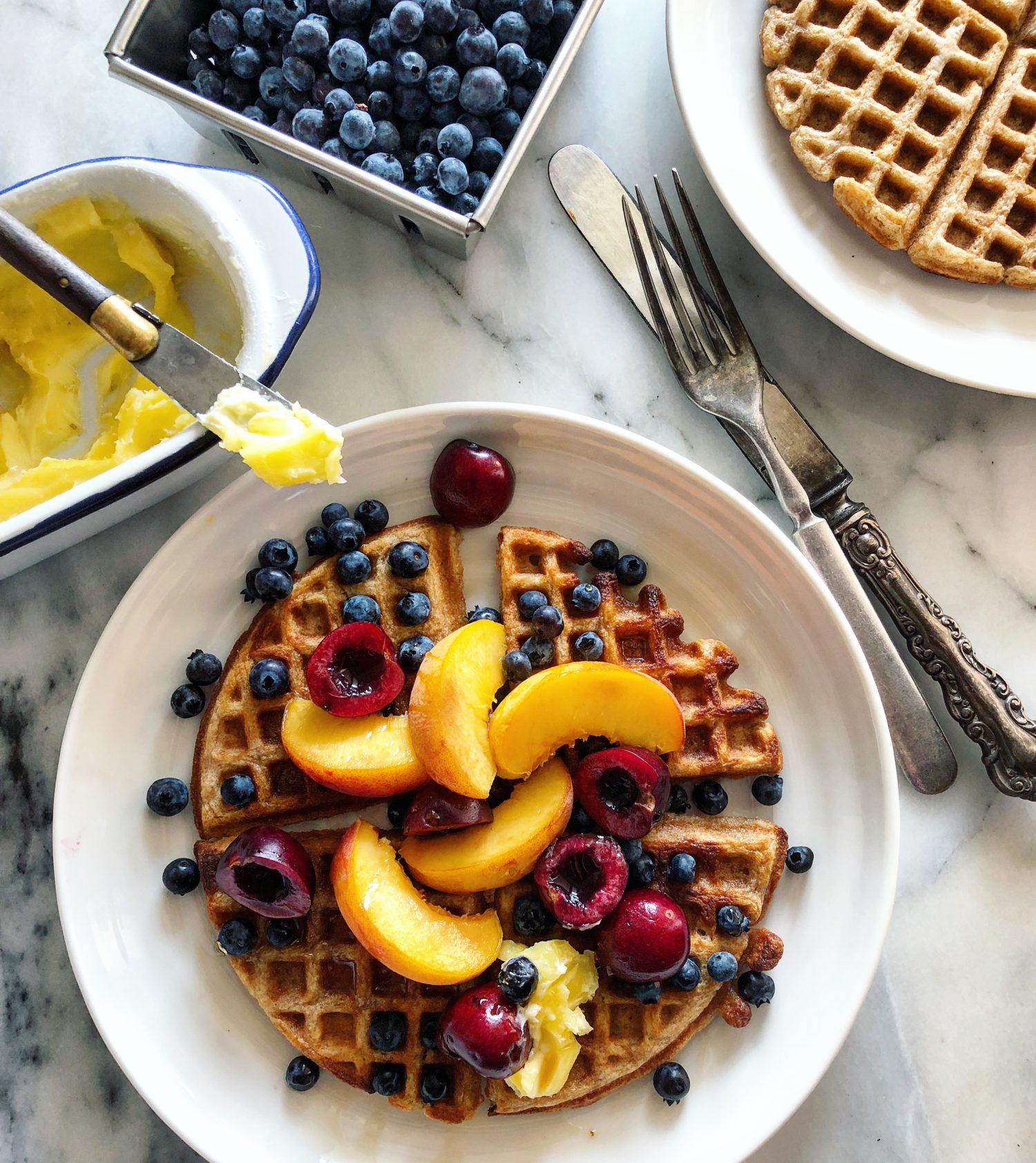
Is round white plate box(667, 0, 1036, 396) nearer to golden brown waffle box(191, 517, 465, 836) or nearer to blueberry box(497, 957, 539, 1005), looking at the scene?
golden brown waffle box(191, 517, 465, 836)

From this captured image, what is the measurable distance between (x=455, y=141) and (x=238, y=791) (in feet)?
4.40

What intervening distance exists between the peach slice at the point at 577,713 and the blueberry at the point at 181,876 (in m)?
0.69

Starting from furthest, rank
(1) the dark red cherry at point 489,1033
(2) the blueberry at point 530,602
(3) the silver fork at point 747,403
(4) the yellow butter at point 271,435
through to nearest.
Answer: (3) the silver fork at point 747,403, (2) the blueberry at point 530,602, (1) the dark red cherry at point 489,1033, (4) the yellow butter at point 271,435

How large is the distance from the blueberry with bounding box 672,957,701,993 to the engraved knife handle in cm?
79

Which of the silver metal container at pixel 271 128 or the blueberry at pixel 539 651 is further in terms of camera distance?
the blueberry at pixel 539 651

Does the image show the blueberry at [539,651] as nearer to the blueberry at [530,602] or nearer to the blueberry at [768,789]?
the blueberry at [530,602]

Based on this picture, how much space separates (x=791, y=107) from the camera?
191 cm

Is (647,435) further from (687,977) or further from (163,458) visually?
(687,977)

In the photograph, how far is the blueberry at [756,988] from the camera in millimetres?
1855

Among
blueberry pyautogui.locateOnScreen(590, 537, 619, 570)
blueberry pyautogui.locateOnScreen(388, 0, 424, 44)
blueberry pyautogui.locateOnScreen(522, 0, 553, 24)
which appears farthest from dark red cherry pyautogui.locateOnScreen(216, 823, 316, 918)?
blueberry pyautogui.locateOnScreen(522, 0, 553, 24)

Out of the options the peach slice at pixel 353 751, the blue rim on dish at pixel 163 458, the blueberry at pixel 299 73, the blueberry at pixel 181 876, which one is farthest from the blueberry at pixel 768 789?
the blueberry at pixel 299 73

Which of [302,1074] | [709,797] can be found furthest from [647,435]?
[302,1074]

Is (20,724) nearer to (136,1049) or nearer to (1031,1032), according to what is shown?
(136,1049)

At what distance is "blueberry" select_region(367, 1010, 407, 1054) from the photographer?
1818mm
